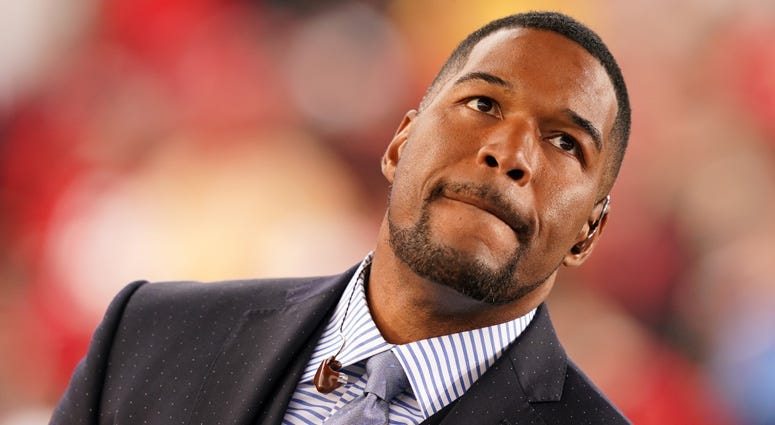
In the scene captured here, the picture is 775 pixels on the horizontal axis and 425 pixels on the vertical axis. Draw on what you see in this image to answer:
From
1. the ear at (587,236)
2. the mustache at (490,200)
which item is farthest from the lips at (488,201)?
the ear at (587,236)

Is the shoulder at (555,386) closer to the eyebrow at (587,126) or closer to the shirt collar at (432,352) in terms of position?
the shirt collar at (432,352)

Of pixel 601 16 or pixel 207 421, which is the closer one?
pixel 207 421

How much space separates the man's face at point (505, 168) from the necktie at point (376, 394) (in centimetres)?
20

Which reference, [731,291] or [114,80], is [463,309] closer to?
[731,291]

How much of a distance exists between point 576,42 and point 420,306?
25.6 inches

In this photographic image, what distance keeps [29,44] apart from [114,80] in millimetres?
341

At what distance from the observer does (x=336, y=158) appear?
356cm

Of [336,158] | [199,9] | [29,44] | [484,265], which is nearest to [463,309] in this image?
[484,265]

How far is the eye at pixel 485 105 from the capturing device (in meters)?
1.97

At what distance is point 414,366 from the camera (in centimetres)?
191

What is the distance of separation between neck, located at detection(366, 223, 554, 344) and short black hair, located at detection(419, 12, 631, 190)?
352 millimetres

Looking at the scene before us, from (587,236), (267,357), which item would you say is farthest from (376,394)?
(587,236)

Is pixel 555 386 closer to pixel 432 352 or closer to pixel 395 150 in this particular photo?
pixel 432 352

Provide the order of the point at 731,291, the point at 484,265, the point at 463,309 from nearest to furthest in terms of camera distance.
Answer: the point at 484,265, the point at 463,309, the point at 731,291
